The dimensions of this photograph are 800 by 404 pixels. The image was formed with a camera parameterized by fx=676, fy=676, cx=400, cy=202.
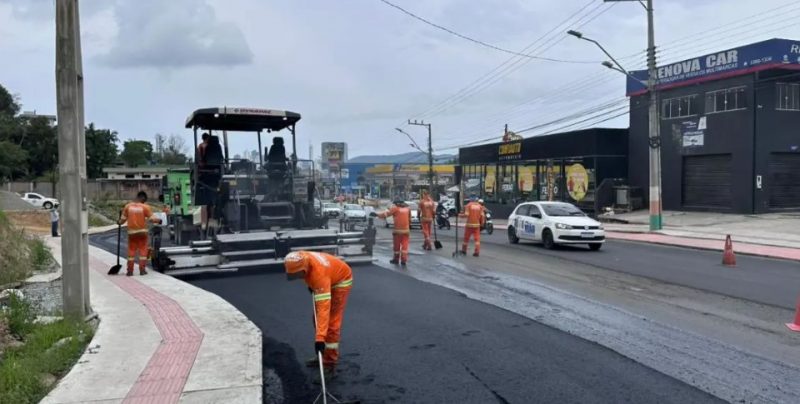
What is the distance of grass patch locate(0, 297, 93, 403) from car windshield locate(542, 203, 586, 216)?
14.8 m

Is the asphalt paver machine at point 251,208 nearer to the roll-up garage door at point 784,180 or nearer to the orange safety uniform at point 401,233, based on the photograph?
the orange safety uniform at point 401,233

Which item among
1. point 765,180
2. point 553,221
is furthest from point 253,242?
point 765,180

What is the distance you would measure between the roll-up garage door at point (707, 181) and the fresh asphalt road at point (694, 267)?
492 inches

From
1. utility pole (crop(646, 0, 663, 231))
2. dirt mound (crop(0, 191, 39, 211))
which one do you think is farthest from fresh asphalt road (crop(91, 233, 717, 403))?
dirt mound (crop(0, 191, 39, 211))

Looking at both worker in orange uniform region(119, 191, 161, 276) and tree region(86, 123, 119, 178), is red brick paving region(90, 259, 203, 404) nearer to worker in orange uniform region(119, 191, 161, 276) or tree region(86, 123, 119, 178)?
worker in orange uniform region(119, 191, 161, 276)

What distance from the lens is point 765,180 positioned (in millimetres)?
30766

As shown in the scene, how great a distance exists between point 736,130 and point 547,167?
1333 centimetres

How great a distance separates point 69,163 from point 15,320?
1.93m

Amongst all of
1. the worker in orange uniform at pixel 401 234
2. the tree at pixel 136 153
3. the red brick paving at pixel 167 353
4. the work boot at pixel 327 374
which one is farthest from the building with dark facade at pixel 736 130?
the tree at pixel 136 153

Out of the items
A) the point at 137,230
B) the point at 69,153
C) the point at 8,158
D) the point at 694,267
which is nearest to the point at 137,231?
the point at 137,230

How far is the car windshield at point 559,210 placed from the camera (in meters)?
20.1

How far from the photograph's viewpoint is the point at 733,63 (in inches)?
1244

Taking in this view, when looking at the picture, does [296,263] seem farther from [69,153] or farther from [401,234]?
[401,234]

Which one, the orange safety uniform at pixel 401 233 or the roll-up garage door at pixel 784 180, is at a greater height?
the roll-up garage door at pixel 784 180
